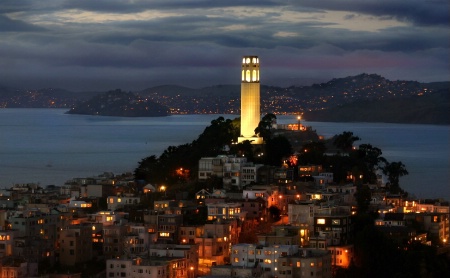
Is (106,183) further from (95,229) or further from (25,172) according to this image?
(25,172)

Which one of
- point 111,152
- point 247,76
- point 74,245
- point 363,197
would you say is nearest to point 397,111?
point 111,152

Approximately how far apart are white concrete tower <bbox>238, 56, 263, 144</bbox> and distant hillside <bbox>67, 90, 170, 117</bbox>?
91.0 m

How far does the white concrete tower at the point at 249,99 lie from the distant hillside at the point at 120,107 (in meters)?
91.0

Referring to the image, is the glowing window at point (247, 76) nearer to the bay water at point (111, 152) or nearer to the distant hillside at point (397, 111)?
the bay water at point (111, 152)

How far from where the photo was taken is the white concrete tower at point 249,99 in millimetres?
35438

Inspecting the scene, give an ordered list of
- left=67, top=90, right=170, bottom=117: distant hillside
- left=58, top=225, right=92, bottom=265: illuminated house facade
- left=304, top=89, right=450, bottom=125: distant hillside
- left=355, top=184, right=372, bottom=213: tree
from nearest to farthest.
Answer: left=58, top=225, right=92, bottom=265: illuminated house facade, left=355, top=184, right=372, bottom=213: tree, left=304, top=89, right=450, bottom=125: distant hillside, left=67, top=90, right=170, bottom=117: distant hillside

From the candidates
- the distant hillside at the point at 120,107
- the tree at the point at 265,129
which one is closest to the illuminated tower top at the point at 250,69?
the tree at the point at 265,129

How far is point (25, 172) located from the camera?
51344 millimetres

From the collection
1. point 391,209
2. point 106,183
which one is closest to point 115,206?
A: point 106,183

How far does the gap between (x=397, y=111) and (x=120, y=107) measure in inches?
1616

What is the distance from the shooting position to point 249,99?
35594 millimetres

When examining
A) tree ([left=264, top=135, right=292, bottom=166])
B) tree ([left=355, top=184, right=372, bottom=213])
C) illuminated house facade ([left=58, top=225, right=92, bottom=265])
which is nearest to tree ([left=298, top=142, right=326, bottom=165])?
tree ([left=264, top=135, right=292, bottom=166])

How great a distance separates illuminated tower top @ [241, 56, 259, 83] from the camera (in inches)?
1405

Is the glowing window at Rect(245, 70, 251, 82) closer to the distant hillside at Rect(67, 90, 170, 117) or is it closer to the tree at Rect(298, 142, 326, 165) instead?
the tree at Rect(298, 142, 326, 165)
